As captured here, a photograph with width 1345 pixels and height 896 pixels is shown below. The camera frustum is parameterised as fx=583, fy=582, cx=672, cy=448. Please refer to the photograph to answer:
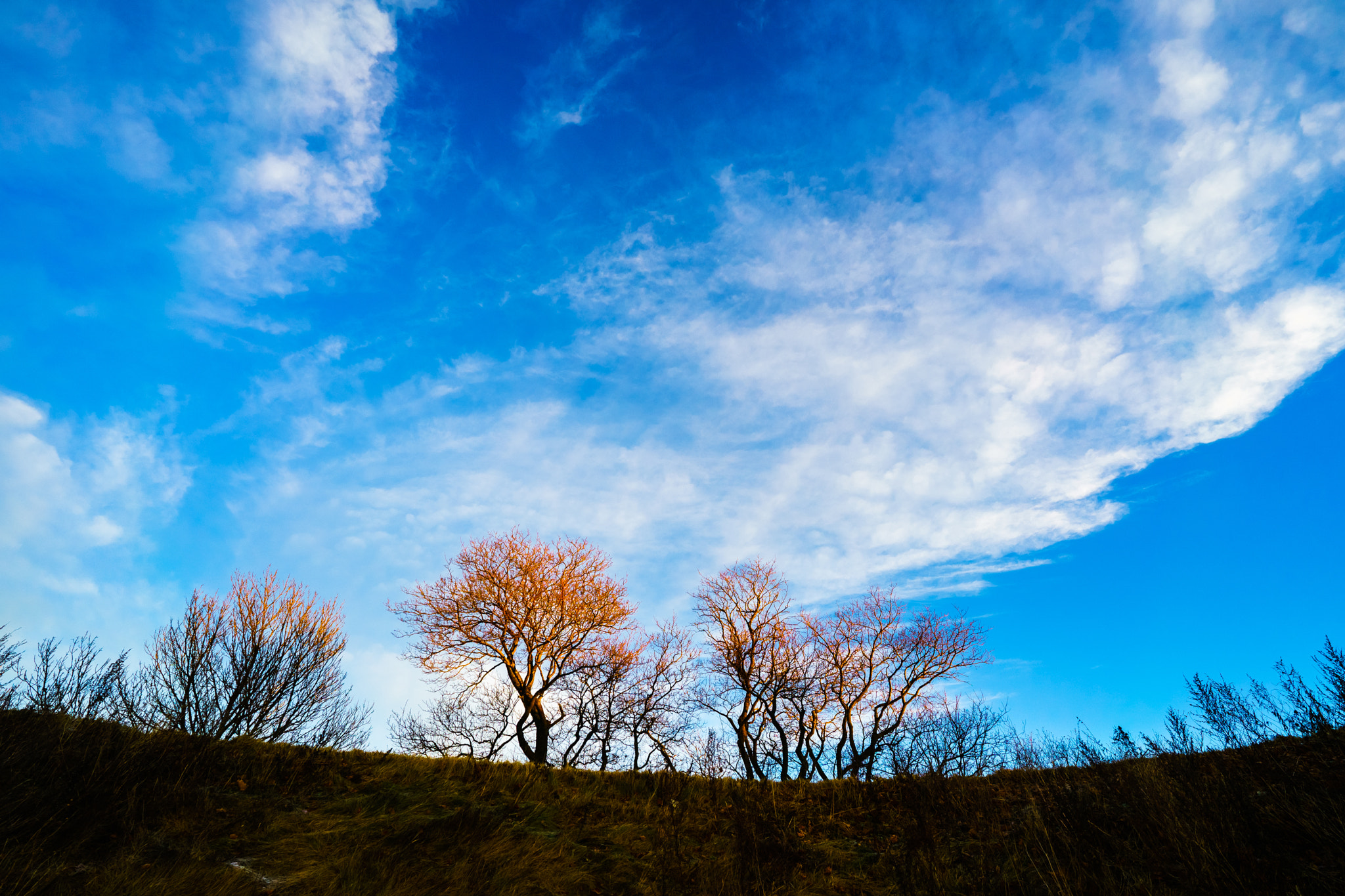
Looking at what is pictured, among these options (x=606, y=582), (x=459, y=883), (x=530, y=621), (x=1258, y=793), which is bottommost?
(x=459, y=883)

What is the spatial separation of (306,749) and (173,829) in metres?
4.22

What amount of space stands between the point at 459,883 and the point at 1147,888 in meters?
7.32

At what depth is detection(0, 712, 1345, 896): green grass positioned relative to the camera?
6.03m

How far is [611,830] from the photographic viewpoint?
9.51 meters

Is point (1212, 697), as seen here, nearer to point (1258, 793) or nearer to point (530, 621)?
point (1258, 793)

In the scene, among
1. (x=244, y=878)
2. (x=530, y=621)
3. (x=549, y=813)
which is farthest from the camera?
(x=530, y=621)

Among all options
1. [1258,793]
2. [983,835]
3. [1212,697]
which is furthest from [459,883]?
[1212,697]

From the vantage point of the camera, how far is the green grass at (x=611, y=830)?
6.03 m

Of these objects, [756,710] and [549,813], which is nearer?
[549,813]

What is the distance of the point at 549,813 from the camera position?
983 centimetres

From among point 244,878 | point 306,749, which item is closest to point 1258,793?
point 244,878

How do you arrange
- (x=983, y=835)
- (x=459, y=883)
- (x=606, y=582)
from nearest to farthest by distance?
1. (x=459, y=883)
2. (x=983, y=835)
3. (x=606, y=582)

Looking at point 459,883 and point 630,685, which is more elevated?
point 630,685

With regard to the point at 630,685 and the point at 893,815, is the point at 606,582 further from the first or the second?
the point at 893,815
